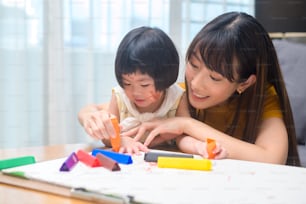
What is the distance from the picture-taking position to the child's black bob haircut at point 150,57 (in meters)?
0.57

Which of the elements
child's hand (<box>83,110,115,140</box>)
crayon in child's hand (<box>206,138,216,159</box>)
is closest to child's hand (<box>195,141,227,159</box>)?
crayon in child's hand (<box>206,138,216,159</box>)

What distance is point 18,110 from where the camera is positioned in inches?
31.7

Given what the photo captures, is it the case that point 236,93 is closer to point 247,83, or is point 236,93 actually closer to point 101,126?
point 247,83

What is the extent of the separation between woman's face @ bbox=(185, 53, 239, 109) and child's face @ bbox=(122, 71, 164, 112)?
48 millimetres

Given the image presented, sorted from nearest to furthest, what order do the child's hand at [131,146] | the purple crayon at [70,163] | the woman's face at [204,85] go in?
the purple crayon at [70,163] < the child's hand at [131,146] < the woman's face at [204,85]

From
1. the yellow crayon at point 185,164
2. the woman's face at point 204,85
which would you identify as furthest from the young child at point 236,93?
the yellow crayon at point 185,164

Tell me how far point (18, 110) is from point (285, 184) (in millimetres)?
573

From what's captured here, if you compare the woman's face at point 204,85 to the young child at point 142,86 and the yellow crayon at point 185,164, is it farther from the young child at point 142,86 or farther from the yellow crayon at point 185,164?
the yellow crayon at point 185,164

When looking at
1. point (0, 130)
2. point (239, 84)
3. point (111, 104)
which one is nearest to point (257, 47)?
point (239, 84)

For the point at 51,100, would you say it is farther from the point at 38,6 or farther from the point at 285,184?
the point at 285,184

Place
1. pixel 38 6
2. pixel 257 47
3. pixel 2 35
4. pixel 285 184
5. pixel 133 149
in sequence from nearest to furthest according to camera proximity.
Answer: pixel 285 184 < pixel 133 149 < pixel 257 47 < pixel 38 6 < pixel 2 35

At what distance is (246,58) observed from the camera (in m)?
0.60

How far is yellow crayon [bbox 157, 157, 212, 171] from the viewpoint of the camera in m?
0.40

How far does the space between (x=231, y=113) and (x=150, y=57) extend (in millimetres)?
168
